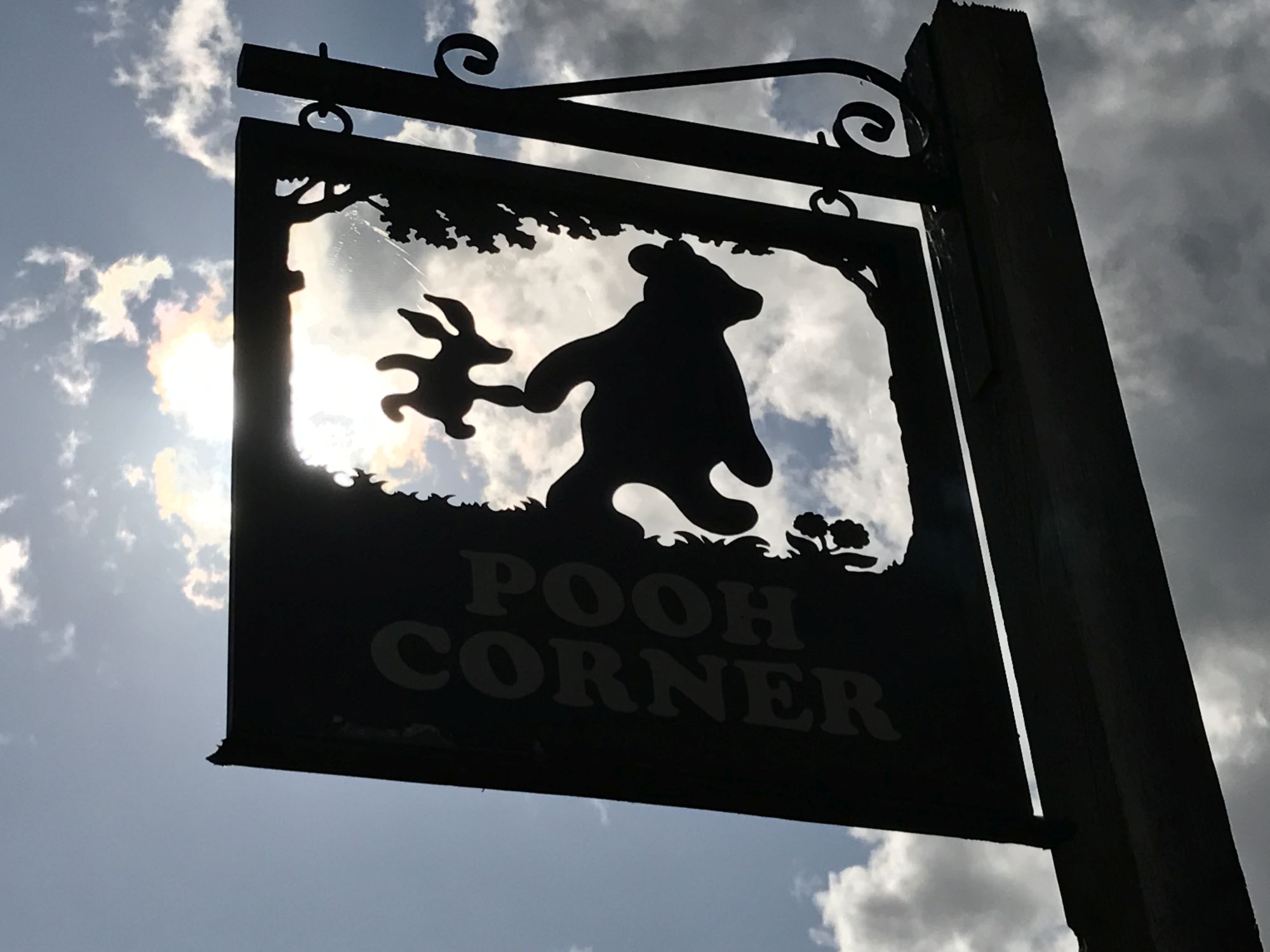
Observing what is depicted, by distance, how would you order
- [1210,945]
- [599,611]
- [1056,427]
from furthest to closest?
[1056,427] → [599,611] → [1210,945]

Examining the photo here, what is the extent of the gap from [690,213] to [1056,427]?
728mm

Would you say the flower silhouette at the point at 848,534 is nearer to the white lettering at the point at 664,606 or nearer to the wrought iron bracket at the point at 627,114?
the white lettering at the point at 664,606

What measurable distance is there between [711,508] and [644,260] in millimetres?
483

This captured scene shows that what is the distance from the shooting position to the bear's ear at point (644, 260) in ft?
9.59

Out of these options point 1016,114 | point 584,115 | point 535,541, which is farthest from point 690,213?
point 535,541

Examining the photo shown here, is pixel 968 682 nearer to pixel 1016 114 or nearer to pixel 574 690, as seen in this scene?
pixel 574 690

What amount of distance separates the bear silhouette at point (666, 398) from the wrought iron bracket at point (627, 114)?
216 mm

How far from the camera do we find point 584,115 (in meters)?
3.02

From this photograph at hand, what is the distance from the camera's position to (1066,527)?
8.48 feet

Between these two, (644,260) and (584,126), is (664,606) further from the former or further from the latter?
(584,126)

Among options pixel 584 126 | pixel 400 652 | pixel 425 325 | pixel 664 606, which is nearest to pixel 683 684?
pixel 664 606

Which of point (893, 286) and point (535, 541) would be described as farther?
point (893, 286)

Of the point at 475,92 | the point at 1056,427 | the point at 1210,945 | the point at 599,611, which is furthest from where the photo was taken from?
the point at 475,92

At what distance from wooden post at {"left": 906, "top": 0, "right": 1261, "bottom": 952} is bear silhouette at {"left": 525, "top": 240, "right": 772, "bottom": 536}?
374 millimetres
